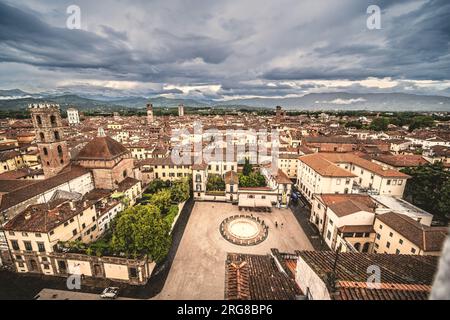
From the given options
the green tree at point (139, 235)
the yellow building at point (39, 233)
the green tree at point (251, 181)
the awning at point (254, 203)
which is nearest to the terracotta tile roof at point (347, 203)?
the awning at point (254, 203)

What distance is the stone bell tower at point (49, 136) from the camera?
36.5 metres

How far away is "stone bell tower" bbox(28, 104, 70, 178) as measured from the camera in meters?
36.5

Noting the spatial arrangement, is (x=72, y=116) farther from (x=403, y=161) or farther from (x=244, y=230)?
(x=403, y=161)

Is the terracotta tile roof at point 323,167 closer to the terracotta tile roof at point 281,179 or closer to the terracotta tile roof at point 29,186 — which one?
the terracotta tile roof at point 281,179

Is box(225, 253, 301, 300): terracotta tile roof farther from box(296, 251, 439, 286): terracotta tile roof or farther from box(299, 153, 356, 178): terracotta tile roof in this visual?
box(299, 153, 356, 178): terracotta tile roof

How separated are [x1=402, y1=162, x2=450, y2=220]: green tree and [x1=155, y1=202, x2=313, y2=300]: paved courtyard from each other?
72.9 feet

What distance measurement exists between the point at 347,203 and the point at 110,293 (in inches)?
1234

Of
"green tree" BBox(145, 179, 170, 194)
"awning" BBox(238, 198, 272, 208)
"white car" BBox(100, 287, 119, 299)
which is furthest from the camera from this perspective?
"green tree" BBox(145, 179, 170, 194)

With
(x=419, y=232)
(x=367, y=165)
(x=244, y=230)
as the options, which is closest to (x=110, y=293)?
(x=244, y=230)

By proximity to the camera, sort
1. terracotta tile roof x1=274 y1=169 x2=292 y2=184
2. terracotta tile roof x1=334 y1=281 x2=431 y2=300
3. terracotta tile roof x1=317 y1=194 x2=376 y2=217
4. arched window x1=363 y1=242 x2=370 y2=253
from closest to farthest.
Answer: terracotta tile roof x1=334 y1=281 x2=431 y2=300
arched window x1=363 y1=242 x2=370 y2=253
terracotta tile roof x1=317 y1=194 x2=376 y2=217
terracotta tile roof x1=274 y1=169 x2=292 y2=184

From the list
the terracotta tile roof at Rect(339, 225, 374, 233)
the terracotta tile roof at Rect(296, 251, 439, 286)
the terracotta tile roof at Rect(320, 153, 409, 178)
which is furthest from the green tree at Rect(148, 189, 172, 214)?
the terracotta tile roof at Rect(320, 153, 409, 178)

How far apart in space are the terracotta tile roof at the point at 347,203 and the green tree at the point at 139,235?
23.4 meters

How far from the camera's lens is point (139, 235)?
77.5 ft

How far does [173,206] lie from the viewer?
3631 centimetres
